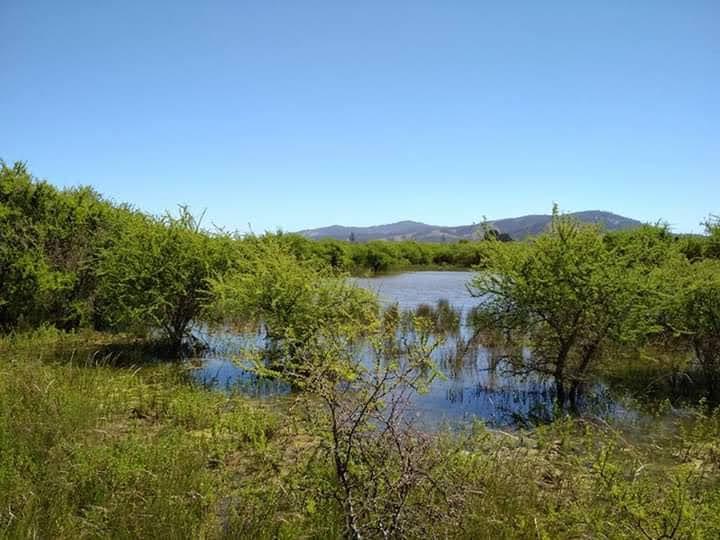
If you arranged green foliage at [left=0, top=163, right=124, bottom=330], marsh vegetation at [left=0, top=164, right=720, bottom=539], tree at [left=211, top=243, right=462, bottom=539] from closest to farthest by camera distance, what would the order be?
tree at [left=211, top=243, right=462, bottom=539], marsh vegetation at [left=0, top=164, right=720, bottom=539], green foliage at [left=0, top=163, right=124, bottom=330]

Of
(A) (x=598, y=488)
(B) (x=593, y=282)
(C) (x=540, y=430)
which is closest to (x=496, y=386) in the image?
(B) (x=593, y=282)

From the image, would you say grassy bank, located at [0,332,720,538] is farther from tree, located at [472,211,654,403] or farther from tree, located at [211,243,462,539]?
tree, located at [472,211,654,403]

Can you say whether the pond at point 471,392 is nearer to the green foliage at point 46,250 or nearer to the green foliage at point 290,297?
the green foliage at point 290,297

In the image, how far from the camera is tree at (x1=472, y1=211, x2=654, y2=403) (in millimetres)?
8758

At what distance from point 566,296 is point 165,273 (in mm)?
7783

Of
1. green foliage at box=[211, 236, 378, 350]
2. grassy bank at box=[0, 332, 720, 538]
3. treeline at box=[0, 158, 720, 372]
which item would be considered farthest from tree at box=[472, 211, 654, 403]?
green foliage at box=[211, 236, 378, 350]

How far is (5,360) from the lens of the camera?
973 centimetres

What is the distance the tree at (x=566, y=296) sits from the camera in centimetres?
876

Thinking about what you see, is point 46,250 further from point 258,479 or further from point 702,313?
point 702,313

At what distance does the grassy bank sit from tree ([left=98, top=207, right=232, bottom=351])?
3754 mm

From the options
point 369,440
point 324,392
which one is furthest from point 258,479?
point 324,392

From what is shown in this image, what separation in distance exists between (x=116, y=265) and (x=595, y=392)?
32.8ft

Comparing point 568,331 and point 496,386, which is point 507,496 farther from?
point 496,386

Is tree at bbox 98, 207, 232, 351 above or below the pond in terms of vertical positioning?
Result: above
